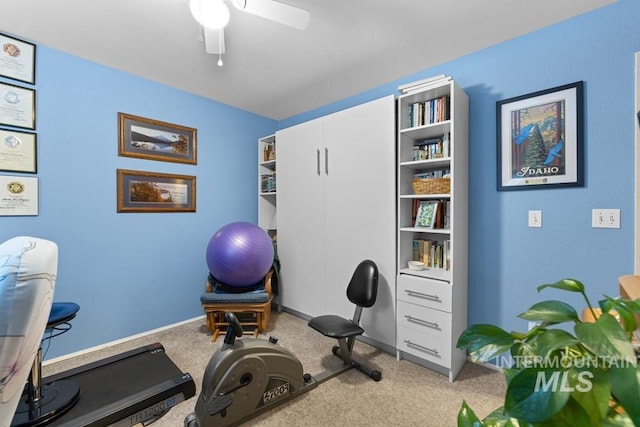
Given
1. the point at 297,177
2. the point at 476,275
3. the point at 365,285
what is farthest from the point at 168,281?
the point at 476,275

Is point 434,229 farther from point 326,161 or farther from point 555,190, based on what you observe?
point 326,161

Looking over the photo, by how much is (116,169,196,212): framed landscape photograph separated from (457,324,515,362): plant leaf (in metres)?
2.96

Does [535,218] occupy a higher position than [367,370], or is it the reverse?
[535,218]

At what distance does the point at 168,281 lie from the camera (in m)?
2.88

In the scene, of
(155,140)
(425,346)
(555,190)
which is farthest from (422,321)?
(155,140)

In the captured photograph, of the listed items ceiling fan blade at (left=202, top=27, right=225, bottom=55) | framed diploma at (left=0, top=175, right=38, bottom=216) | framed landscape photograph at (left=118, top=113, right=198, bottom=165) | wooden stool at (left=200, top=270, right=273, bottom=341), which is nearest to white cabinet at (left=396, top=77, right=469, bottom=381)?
wooden stool at (left=200, top=270, right=273, bottom=341)

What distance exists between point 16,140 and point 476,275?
12.0 feet

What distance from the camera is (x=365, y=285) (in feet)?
7.30

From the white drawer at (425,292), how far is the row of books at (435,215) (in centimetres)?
44

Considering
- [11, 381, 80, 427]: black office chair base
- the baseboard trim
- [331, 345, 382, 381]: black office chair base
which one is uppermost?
[11, 381, 80, 427]: black office chair base

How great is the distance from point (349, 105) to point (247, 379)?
273 cm

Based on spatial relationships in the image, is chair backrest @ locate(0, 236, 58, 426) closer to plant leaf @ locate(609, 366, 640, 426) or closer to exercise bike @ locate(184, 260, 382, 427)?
exercise bike @ locate(184, 260, 382, 427)

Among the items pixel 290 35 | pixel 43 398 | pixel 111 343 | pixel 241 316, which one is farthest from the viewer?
pixel 241 316

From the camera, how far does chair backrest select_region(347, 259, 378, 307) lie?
218 cm
